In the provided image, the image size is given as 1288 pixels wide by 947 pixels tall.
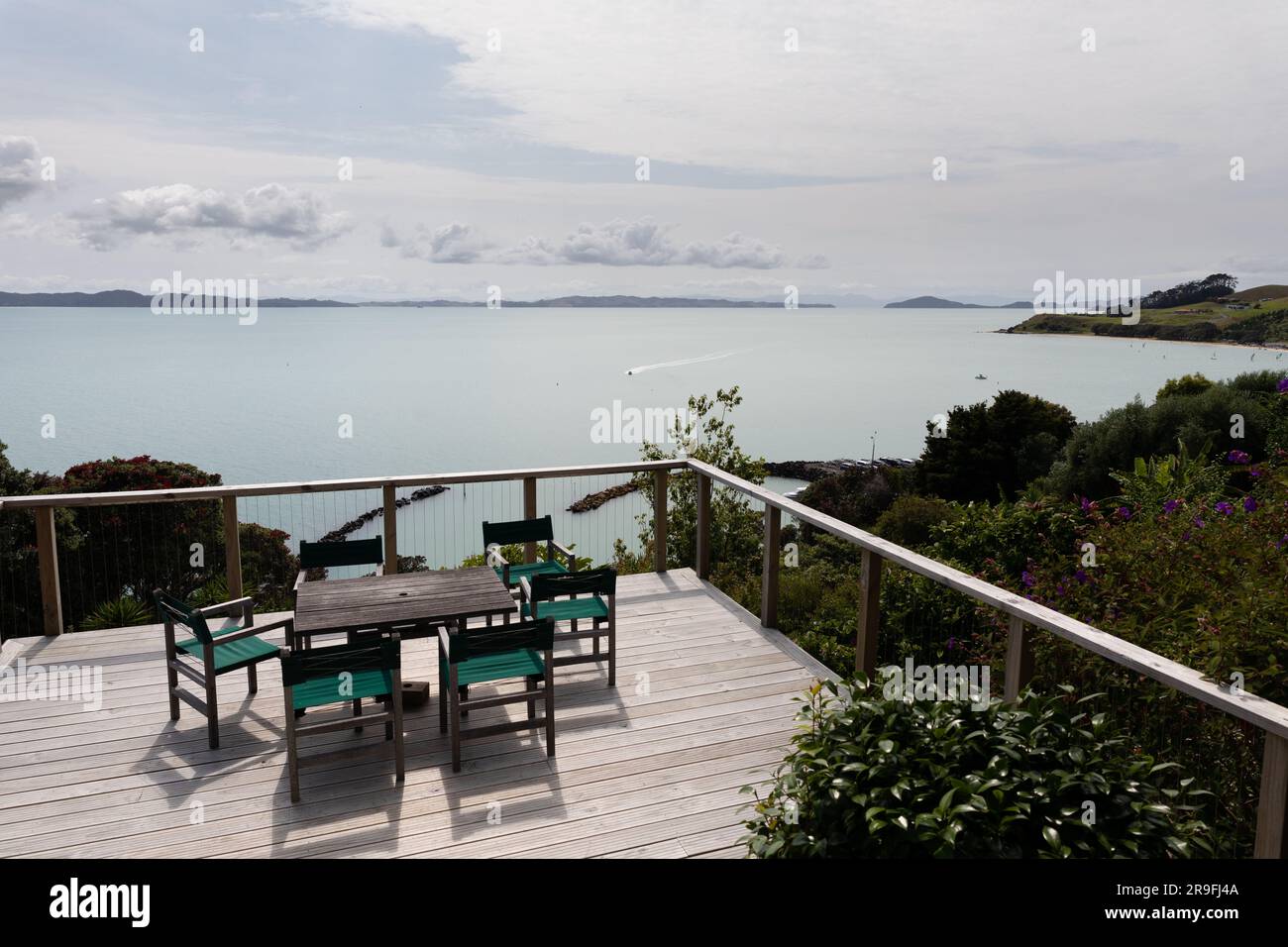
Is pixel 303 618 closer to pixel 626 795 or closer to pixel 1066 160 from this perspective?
pixel 626 795

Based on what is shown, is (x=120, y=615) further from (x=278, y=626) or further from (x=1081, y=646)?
(x=1081, y=646)

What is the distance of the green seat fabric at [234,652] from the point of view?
171 inches

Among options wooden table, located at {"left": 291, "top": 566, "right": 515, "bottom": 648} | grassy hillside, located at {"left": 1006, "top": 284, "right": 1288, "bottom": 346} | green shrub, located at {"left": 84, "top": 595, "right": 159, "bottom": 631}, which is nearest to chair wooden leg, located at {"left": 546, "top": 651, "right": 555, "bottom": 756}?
wooden table, located at {"left": 291, "top": 566, "right": 515, "bottom": 648}

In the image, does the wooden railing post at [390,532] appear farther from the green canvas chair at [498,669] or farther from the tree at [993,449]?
the tree at [993,449]

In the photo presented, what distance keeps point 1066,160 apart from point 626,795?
42.6 meters

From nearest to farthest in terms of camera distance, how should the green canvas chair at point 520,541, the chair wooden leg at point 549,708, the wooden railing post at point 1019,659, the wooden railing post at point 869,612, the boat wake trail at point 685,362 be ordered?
1. the wooden railing post at point 1019,659
2. the chair wooden leg at point 549,708
3. the wooden railing post at point 869,612
4. the green canvas chair at point 520,541
5. the boat wake trail at point 685,362

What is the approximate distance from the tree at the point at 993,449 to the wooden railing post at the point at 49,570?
90.4 feet

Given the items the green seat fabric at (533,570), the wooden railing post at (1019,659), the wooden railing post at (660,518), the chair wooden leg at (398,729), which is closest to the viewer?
the wooden railing post at (1019,659)

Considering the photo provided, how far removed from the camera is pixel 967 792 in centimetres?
211

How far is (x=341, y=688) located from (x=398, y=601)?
81cm

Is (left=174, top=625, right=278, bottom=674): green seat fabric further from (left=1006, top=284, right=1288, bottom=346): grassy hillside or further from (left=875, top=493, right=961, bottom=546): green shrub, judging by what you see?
(left=1006, top=284, right=1288, bottom=346): grassy hillside

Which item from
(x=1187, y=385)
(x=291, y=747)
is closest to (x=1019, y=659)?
(x=291, y=747)

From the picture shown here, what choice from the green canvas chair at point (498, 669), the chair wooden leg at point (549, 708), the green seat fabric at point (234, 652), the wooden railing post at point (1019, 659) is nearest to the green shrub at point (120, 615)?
the green seat fabric at point (234, 652)

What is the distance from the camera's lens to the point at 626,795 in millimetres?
3889
